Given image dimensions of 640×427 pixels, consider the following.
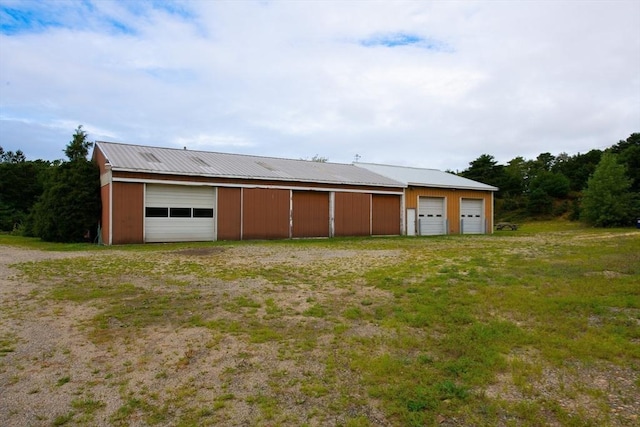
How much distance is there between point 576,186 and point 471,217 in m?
27.6

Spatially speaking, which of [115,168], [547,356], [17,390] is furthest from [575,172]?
[17,390]

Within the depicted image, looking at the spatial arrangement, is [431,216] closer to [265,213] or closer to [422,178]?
[422,178]

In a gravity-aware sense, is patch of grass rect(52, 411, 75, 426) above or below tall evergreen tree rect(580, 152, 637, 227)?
below

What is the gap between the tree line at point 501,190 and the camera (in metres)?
19.9

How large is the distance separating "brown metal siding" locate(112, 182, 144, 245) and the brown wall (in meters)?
15.4

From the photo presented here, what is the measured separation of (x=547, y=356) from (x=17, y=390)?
5.19 m

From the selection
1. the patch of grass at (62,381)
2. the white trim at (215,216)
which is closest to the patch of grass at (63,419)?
the patch of grass at (62,381)

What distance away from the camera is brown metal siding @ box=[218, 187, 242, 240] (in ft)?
66.7

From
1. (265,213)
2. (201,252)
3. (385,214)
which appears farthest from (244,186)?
(385,214)

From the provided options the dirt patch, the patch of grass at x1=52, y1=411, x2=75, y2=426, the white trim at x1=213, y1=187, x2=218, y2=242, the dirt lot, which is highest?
the white trim at x1=213, y1=187, x2=218, y2=242

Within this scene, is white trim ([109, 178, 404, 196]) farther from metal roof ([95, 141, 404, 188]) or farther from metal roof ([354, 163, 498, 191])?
metal roof ([354, 163, 498, 191])

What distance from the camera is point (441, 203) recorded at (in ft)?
92.0

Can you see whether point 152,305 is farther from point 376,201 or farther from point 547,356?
point 376,201

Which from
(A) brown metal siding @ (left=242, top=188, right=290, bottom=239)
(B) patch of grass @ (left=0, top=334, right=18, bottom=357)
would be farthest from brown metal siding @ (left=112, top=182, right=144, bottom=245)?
(B) patch of grass @ (left=0, top=334, right=18, bottom=357)
